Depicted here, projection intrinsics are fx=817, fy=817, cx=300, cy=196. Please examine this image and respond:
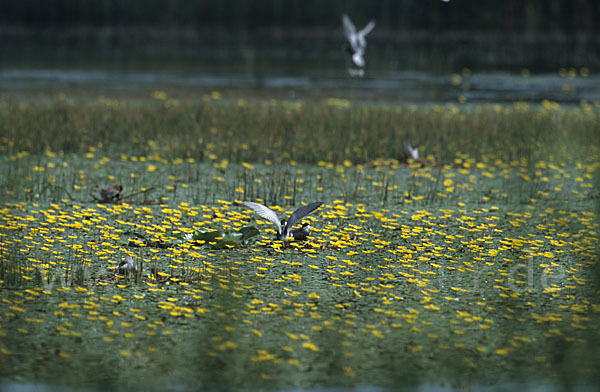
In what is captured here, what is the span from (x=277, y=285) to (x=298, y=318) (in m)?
0.62

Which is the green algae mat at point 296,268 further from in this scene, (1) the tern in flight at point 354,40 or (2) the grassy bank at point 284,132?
(1) the tern in flight at point 354,40

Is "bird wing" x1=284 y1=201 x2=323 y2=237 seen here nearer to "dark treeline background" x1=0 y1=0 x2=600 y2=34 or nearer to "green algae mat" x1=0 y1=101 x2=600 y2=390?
"green algae mat" x1=0 y1=101 x2=600 y2=390

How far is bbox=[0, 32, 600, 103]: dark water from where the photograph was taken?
59.4ft

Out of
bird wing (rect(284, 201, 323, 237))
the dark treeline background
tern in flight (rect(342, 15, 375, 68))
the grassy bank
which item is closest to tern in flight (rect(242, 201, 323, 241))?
bird wing (rect(284, 201, 323, 237))

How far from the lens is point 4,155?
9.74m

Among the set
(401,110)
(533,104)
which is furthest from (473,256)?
(533,104)

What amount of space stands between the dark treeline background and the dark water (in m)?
0.73

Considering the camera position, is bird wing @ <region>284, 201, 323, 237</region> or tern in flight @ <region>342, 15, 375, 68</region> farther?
tern in flight @ <region>342, 15, 375, 68</region>

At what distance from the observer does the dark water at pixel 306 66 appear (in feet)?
59.4

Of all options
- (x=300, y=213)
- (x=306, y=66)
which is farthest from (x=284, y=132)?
(x=306, y=66)

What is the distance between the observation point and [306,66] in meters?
23.7

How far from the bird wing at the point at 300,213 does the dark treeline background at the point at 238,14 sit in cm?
2707

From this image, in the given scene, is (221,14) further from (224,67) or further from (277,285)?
(277,285)

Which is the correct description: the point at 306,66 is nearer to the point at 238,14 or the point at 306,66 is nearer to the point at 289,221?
the point at 238,14
